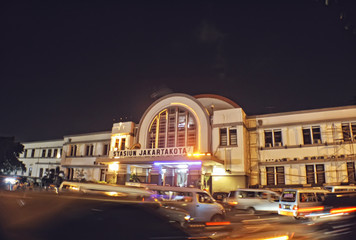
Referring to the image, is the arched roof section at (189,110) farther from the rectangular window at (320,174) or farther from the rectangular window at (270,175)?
the rectangular window at (320,174)

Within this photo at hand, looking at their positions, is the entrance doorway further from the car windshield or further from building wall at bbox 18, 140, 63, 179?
building wall at bbox 18, 140, 63, 179

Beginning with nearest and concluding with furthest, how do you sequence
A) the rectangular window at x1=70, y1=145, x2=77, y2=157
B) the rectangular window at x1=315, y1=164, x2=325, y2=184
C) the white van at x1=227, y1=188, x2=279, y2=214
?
the white van at x1=227, y1=188, x2=279, y2=214 → the rectangular window at x1=315, y1=164, x2=325, y2=184 → the rectangular window at x1=70, y1=145, x2=77, y2=157

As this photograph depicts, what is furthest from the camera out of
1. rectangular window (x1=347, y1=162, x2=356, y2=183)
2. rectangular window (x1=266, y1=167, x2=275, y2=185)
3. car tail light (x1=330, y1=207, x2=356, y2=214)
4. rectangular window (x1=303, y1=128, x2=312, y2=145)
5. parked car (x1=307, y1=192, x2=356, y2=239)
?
rectangular window (x1=266, y1=167, x2=275, y2=185)

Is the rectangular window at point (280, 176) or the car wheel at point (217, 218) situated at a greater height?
the rectangular window at point (280, 176)

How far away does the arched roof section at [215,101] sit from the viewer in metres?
29.7

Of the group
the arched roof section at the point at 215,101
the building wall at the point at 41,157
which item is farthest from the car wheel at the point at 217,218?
the building wall at the point at 41,157

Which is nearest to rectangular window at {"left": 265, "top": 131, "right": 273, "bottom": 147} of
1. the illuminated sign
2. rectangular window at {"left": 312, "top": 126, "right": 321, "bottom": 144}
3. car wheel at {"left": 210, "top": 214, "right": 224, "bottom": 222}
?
rectangular window at {"left": 312, "top": 126, "right": 321, "bottom": 144}

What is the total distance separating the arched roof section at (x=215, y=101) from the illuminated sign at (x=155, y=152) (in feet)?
25.0

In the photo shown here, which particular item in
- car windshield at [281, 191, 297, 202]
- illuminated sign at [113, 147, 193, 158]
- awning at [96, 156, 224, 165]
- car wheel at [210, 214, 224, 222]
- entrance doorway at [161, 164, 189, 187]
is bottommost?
car wheel at [210, 214, 224, 222]

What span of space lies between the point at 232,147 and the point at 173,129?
6.94 m

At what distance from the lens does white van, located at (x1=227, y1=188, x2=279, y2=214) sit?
18141 mm

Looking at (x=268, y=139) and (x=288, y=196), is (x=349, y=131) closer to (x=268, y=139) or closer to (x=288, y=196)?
(x=268, y=139)

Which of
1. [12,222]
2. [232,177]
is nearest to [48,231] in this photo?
[12,222]

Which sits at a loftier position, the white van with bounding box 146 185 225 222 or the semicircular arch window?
the semicircular arch window
